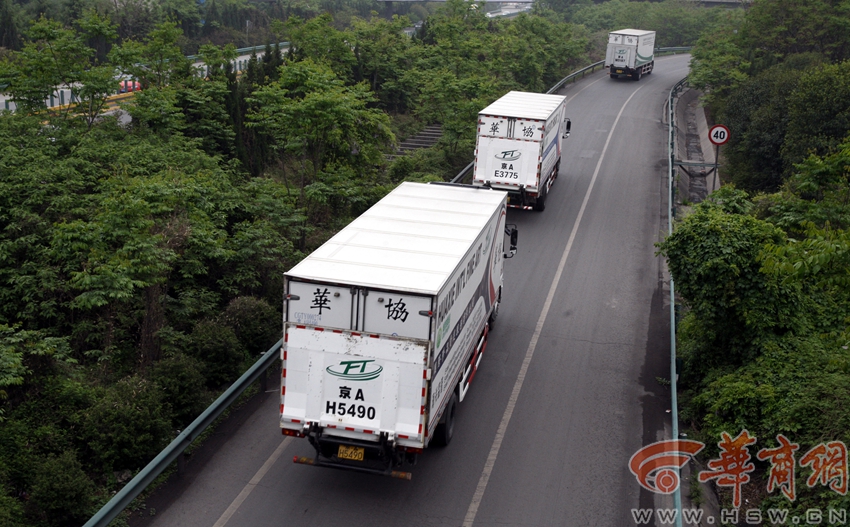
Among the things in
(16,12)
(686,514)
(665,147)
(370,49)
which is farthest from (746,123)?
(16,12)

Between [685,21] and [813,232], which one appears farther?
[685,21]

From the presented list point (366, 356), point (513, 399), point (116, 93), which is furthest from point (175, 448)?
point (116, 93)

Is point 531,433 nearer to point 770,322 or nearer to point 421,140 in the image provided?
point 770,322

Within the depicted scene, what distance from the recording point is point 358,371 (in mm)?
10531

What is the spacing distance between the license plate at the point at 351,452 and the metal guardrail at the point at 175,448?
2.64 metres

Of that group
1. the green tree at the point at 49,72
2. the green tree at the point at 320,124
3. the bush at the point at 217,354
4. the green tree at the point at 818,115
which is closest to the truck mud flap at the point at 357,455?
the bush at the point at 217,354

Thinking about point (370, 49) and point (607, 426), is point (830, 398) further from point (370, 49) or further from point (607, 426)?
point (370, 49)

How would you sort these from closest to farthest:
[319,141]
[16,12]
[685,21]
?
[319,141]
[16,12]
[685,21]

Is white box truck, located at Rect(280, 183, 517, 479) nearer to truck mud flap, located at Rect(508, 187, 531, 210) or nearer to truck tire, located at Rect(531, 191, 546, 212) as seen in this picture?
truck mud flap, located at Rect(508, 187, 531, 210)

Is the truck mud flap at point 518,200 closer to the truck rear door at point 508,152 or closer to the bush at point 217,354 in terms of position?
the truck rear door at point 508,152

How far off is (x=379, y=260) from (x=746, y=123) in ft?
86.9

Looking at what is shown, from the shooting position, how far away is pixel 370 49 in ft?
134

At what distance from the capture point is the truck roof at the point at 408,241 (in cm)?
1073

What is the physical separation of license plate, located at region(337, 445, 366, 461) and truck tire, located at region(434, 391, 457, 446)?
76.3 inches
